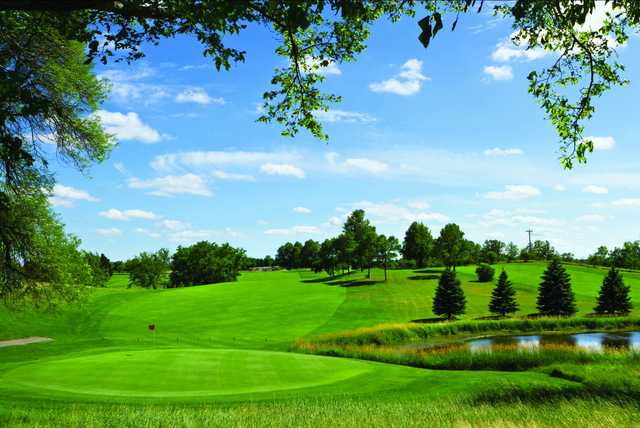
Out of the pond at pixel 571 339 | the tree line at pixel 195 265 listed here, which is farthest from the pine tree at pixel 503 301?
the tree line at pixel 195 265

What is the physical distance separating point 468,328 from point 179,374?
39690 mm

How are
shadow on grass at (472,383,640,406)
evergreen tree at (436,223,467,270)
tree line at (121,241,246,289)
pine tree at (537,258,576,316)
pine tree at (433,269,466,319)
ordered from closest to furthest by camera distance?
shadow on grass at (472,383,640,406)
pine tree at (433,269,466,319)
pine tree at (537,258,576,316)
evergreen tree at (436,223,467,270)
tree line at (121,241,246,289)

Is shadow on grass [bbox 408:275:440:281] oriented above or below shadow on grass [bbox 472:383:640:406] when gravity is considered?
above

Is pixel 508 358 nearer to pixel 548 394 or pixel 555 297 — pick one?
pixel 548 394

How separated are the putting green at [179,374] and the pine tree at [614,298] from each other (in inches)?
2119

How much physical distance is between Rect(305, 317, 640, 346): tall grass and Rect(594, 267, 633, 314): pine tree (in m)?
7.87

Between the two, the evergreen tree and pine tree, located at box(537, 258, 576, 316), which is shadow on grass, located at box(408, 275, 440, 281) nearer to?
the evergreen tree

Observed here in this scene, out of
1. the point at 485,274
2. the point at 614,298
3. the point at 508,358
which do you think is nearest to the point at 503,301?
the point at 614,298

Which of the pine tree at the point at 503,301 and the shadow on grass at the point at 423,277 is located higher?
the shadow on grass at the point at 423,277

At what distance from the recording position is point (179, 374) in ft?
59.8

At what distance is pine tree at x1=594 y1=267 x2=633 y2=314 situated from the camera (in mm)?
63344

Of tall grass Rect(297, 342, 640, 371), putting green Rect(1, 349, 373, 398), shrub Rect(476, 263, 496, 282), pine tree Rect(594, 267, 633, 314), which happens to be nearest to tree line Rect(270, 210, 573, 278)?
shrub Rect(476, 263, 496, 282)

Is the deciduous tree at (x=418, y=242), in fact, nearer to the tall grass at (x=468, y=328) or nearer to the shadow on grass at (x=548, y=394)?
the tall grass at (x=468, y=328)

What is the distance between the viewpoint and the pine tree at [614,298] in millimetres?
63344
